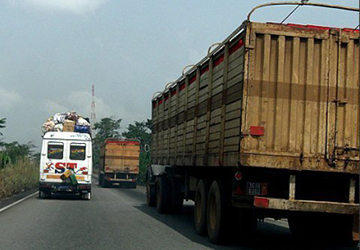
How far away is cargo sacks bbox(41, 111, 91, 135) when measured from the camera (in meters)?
24.9

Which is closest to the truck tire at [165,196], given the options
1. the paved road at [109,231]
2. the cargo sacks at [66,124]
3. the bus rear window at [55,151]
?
the paved road at [109,231]

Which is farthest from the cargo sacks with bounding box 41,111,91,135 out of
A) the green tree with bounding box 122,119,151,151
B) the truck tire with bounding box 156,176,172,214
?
the green tree with bounding box 122,119,151,151

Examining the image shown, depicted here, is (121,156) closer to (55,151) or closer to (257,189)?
(55,151)

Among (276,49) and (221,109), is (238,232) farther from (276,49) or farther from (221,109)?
(276,49)

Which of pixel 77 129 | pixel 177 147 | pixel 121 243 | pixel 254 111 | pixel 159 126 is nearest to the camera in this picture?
pixel 254 111

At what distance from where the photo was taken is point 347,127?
31.5 feet

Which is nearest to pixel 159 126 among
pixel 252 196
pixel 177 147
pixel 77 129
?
pixel 177 147

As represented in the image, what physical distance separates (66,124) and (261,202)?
16911mm

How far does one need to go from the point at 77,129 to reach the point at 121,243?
15247 millimetres

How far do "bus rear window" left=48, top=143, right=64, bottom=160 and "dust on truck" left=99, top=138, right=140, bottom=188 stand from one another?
14.6 metres

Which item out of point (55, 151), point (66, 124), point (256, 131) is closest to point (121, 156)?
point (66, 124)

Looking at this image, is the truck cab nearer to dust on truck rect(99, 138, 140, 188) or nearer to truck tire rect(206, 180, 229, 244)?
truck tire rect(206, 180, 229, 244)

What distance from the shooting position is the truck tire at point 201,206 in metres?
11.7

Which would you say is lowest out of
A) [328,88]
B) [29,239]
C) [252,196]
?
[29,239]
